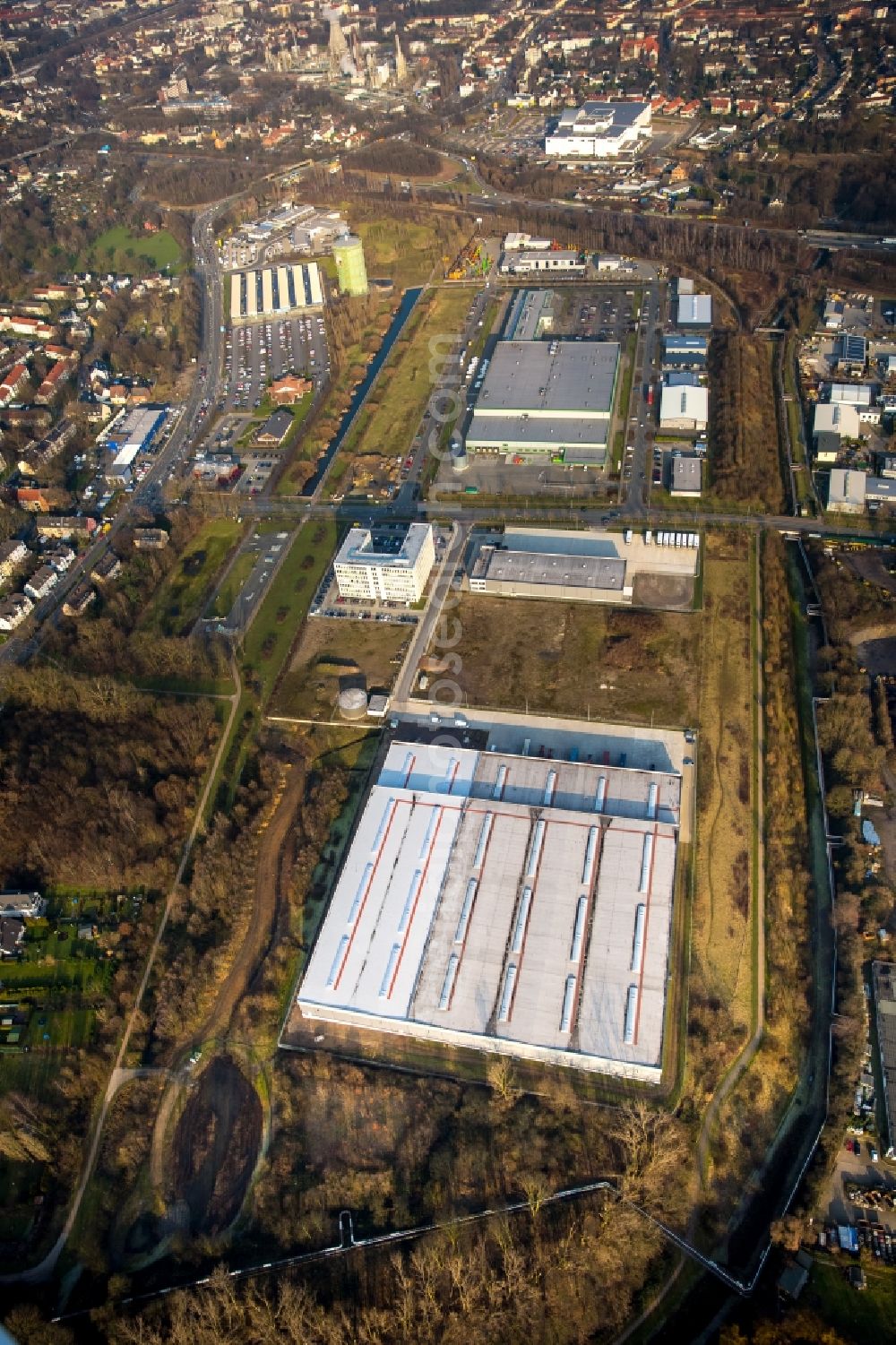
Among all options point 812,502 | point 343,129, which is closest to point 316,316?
point 812,502

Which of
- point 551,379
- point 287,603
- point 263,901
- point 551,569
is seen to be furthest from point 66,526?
point 551,379

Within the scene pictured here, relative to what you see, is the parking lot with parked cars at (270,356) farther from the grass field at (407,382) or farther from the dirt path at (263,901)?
the dirt path at (263,901)

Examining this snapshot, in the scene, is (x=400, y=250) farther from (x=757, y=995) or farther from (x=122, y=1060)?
(x=122, y=1060)

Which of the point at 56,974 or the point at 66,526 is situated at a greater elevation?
the point at 66,526

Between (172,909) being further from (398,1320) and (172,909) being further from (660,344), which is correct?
(660,344)

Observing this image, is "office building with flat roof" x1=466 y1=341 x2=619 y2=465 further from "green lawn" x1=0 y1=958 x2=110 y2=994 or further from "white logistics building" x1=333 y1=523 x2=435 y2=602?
"green lawn" x1=0 y1=958 x2=110 y2=994

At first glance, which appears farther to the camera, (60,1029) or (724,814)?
(724,814)

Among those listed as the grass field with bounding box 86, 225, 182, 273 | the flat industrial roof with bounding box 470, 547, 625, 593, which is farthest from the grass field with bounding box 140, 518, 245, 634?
the grass field with bounding box 86, 225, 182, 273
